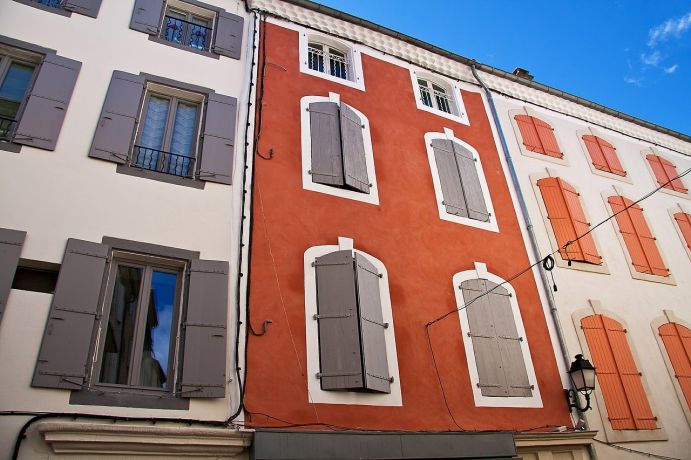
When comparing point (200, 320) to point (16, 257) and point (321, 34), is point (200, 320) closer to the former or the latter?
point (16, 257)

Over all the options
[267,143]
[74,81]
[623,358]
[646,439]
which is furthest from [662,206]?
[74,81]

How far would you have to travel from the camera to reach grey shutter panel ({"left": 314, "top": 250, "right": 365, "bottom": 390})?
635 centimetres

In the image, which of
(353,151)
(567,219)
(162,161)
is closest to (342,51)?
(353,151)

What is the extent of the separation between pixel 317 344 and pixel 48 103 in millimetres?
4655

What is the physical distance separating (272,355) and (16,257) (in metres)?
2.98

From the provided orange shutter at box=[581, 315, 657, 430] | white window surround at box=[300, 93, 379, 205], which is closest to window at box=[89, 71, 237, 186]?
white window surround at box=[300, 93, 379, 205]

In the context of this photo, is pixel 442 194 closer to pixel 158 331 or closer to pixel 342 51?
pixel 342 51

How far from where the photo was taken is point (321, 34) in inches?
404

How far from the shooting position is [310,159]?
8133mm

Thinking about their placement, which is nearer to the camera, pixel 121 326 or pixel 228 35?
pixel 121 326

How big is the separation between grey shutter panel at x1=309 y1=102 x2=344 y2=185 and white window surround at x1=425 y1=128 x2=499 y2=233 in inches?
75.6

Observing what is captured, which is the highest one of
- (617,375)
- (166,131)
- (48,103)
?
(166,131)

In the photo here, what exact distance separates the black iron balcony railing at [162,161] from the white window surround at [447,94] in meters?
5.11

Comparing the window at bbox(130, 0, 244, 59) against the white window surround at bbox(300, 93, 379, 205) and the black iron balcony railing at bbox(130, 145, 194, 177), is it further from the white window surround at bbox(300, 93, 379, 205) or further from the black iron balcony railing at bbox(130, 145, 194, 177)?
the black iron balcony railing at bbox(130, 145, 194, 177)
